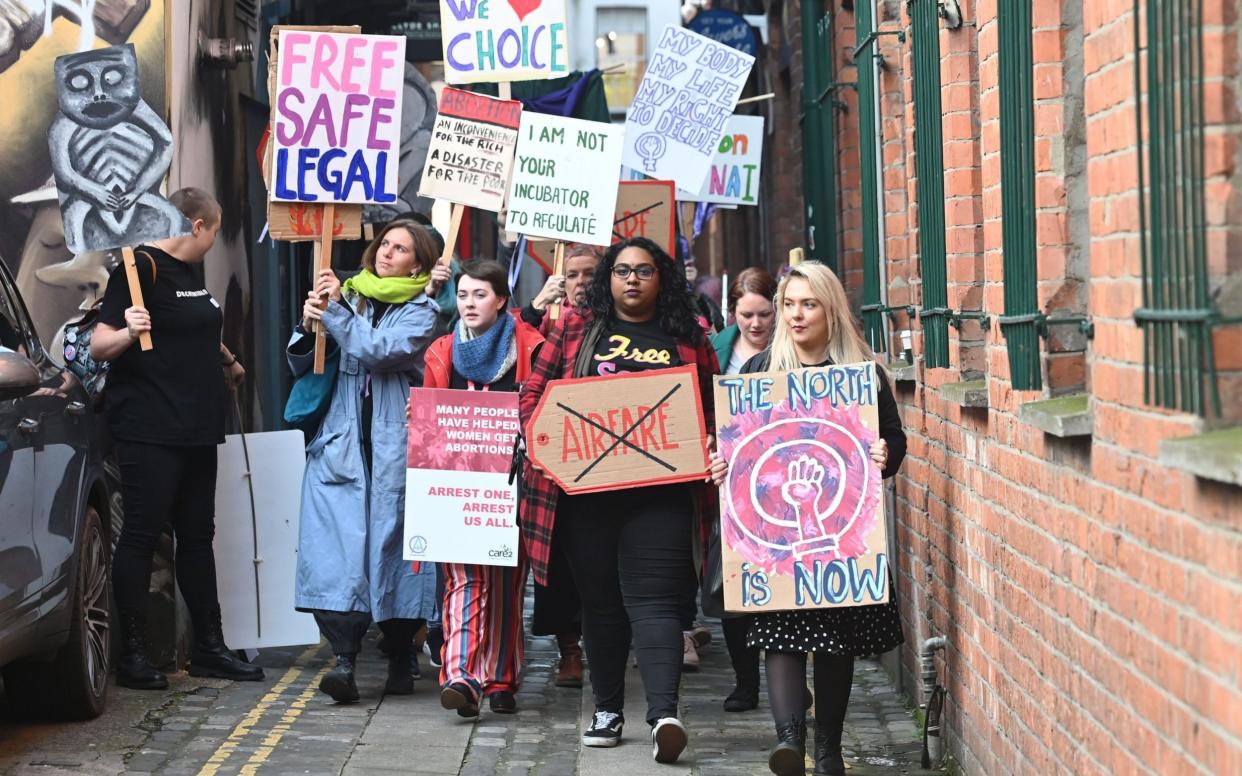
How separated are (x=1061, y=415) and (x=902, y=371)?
11.8ft

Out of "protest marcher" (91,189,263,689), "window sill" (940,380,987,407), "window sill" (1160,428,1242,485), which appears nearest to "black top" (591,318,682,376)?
"window sill" (940,380,987,407)

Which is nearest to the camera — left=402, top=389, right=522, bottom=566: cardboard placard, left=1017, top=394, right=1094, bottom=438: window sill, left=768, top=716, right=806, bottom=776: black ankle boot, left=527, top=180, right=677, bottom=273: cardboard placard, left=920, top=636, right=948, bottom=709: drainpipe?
left=1017, top=394, right=1094, bottom=438: window sill

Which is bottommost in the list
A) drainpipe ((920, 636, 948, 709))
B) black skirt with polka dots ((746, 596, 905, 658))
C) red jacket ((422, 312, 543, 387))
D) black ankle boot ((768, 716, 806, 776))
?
black ankle boot ((768, 716, 806, 776))

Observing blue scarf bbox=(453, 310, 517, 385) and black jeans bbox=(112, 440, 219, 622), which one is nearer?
blue scarf bbox=(453, 310, 517, 385)

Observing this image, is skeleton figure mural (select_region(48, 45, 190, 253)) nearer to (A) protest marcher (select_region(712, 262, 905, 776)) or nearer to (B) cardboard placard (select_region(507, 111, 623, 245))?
(B) cardboard placard (select_region(507, 111, 623, 245))

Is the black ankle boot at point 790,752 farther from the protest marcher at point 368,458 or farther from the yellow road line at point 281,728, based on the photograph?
the protest marcher at point 368,458

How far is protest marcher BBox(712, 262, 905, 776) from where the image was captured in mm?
6551

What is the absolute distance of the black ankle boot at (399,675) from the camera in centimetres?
838

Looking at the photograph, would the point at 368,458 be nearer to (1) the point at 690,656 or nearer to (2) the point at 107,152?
(2) the point at 107,152

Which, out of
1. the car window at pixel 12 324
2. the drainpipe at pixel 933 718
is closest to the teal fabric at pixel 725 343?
the drainpipe at pixel 933 718

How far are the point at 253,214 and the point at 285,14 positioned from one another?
1.82 meters

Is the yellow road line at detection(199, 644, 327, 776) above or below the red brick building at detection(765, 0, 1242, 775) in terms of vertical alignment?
below

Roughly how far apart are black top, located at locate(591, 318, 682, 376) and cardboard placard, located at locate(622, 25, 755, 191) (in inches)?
164

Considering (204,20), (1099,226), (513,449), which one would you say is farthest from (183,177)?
(1099,226)
